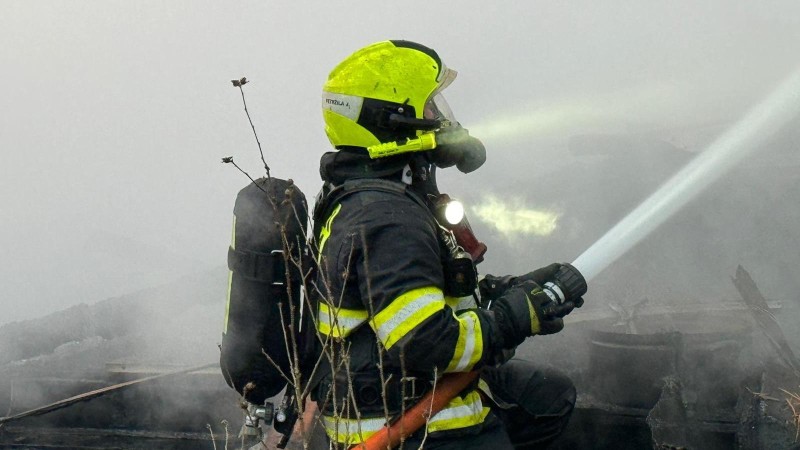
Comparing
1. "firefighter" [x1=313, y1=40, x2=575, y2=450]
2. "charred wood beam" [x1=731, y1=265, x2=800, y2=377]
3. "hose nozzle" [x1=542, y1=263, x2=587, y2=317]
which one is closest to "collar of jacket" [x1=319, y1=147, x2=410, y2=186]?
"firefighter" [x1=313, y1=40, x2=575, y2=450]

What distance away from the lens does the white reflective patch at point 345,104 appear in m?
2.85

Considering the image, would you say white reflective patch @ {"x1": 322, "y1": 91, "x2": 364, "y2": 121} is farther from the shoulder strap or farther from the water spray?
the water spray

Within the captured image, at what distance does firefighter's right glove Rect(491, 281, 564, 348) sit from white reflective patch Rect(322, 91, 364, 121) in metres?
0.97

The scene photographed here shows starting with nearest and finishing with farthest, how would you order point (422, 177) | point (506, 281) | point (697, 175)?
point (422, 177) < point (506, 281) < point (697, 175)

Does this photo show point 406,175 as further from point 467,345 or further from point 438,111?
point 467,345

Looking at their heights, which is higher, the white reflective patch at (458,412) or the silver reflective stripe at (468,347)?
the silver reflective stripe at (468,347)

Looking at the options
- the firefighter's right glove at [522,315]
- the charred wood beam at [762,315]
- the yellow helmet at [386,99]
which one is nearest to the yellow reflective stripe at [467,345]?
the firefighter's right glove at [522,315]

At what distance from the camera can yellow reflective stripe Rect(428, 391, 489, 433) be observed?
2.71m

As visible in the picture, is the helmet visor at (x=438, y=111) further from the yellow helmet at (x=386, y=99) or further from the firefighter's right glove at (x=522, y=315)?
the firefighter's right glove at (x=522, y=315)

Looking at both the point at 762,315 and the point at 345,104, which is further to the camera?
the point at 762,315

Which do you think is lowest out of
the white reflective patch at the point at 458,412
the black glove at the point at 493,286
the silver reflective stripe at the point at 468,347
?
the white reflective patch at the point at 458,412

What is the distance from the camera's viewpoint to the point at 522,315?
2682 mm

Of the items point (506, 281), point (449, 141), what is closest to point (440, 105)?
point (449, 141)

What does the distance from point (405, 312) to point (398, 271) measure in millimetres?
147
